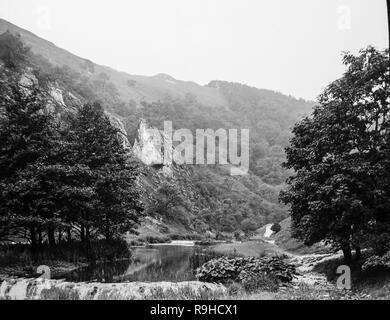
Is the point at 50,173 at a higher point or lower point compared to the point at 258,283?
higher

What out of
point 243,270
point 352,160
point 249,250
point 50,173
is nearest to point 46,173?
point 50,173

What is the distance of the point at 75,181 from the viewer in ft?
84.4

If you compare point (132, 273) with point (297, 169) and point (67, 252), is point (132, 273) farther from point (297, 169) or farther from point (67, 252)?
point (297, 169)

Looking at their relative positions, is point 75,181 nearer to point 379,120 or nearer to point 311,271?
point 311,271

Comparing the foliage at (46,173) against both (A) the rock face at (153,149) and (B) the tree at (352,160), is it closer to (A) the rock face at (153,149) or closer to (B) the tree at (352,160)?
(B) the tree at (352,160)

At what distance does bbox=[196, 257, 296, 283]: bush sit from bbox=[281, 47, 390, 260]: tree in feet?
8.60

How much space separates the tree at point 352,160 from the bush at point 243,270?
2.62 m

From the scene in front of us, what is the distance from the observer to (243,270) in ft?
60.5

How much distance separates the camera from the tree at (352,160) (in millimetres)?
16016

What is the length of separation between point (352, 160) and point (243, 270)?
26.1ft

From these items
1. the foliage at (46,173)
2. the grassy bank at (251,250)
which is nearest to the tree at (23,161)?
the foliage at (46,173)
